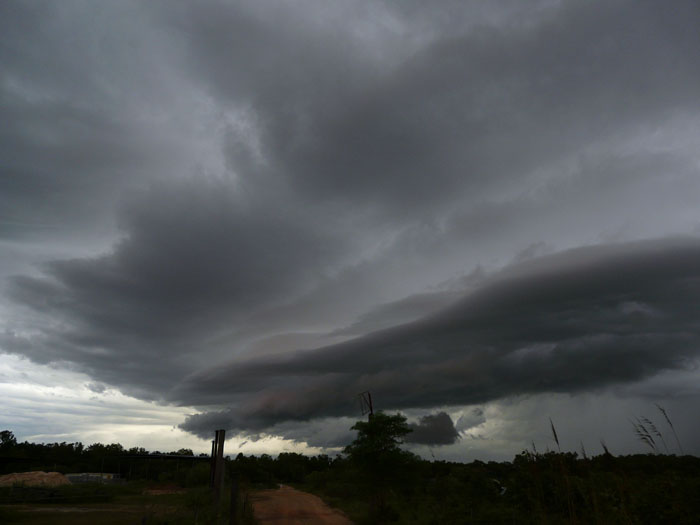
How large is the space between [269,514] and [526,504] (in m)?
17.9

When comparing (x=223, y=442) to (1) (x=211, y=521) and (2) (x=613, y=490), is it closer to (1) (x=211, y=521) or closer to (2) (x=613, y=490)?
(1) (x=211, y=521)

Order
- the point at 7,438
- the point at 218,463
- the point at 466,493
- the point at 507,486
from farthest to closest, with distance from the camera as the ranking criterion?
the point at 7,438, the point at 466,493, the point at 507,486, the point at 218,463

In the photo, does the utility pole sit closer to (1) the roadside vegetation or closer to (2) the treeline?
(1) the roadside vegetation

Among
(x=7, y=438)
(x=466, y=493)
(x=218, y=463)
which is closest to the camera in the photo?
(x=218, y=463)

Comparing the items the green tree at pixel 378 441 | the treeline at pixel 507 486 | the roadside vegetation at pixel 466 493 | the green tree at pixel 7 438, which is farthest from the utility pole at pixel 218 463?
the green tree at pixel 7 438

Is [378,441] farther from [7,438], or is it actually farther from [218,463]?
[7,438]

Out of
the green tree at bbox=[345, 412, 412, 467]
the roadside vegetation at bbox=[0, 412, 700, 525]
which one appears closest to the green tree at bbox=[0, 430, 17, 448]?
the roadside vegetation at bbox=[0, 412, 700, 525]

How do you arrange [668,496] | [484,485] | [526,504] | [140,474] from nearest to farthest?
[668,496]
[526,504]
[484,485]
[140,474]

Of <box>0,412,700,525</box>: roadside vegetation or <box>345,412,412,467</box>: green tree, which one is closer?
<box>0,412,700,525</box>: roadside vegetation

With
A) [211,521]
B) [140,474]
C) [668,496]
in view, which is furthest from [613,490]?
[140,474]

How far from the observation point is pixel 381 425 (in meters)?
30.2

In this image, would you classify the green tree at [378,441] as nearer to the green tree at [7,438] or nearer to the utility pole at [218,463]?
the utility pole at [218,463]

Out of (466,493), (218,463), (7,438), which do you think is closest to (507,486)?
(466,493)

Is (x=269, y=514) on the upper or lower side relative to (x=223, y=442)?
lower
